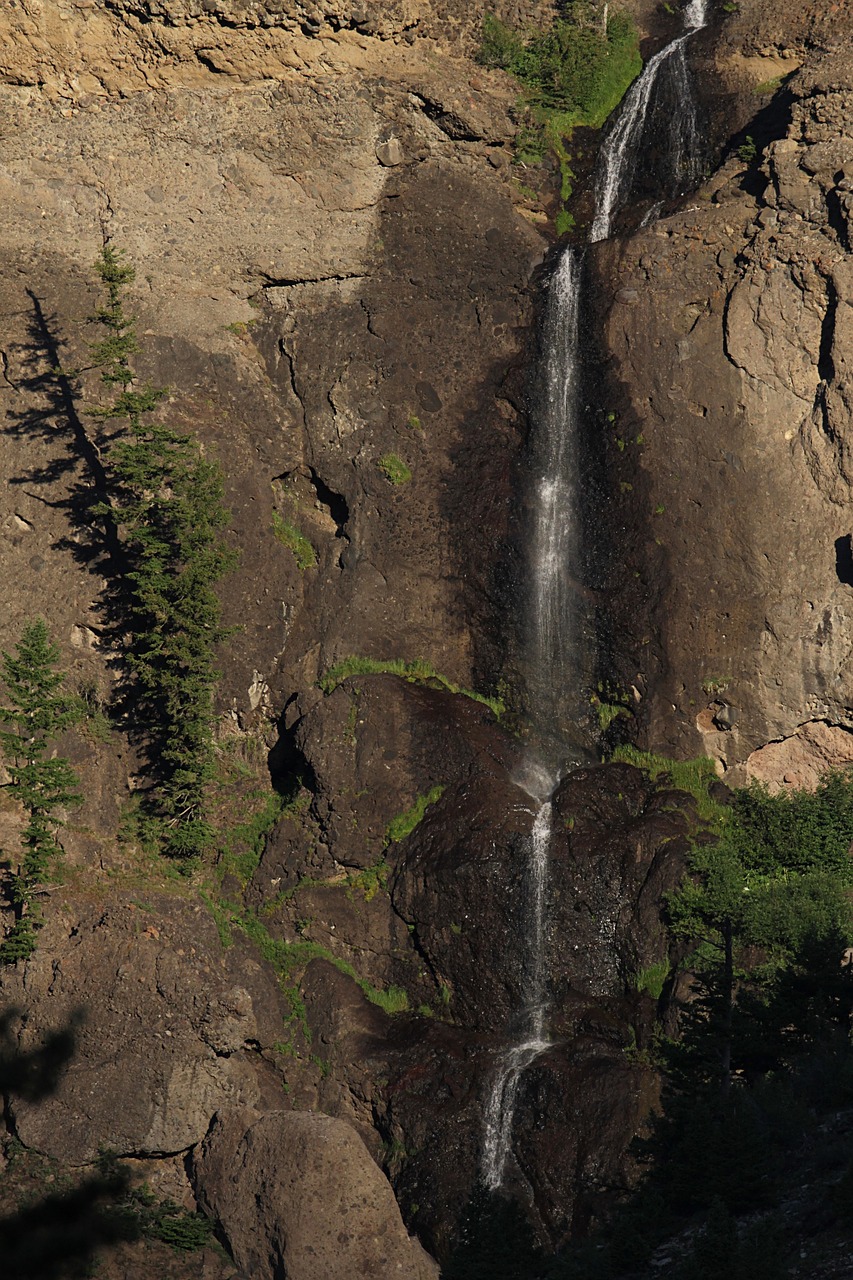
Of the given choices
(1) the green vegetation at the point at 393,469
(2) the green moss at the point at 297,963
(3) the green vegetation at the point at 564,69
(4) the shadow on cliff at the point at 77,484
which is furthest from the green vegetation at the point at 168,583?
(3) the green vegetation at the point at 564,69

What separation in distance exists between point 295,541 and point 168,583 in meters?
3.68

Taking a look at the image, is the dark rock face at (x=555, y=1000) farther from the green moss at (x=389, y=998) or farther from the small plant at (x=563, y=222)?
the small plant at (x=563, y=222)

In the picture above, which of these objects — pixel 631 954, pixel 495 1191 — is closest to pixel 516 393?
pixel 631 954

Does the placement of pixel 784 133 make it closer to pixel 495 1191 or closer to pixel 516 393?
pixel 516 393

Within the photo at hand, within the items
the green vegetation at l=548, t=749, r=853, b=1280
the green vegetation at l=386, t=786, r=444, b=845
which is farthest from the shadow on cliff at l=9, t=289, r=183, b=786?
the green vegetation at l=548, t=749, r=853, b=1280

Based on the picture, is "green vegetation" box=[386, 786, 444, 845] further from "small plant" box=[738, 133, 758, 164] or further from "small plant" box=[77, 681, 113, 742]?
"small plant" box=[738, 133, 758, 164]

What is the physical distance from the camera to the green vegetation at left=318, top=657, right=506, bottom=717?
34.9 metres

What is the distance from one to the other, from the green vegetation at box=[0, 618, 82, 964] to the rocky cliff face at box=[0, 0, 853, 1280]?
2.46 ft

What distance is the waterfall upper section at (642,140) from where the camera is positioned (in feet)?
121

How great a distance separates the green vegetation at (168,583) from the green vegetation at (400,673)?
8.00ft

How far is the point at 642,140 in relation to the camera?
37.7m

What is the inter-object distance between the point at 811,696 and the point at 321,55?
1751 centimetres

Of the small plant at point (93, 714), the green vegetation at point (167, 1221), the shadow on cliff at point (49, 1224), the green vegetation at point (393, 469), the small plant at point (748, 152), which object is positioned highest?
the small plant at point (748, 152)

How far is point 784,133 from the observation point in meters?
34.6
